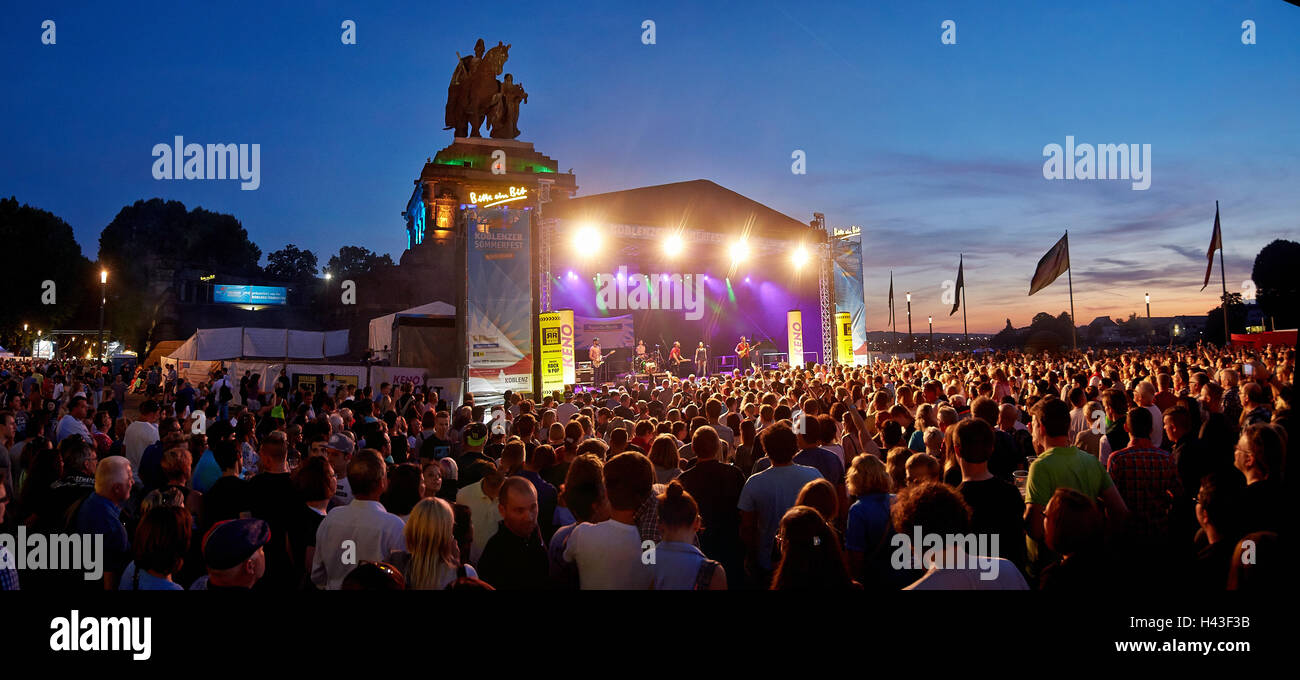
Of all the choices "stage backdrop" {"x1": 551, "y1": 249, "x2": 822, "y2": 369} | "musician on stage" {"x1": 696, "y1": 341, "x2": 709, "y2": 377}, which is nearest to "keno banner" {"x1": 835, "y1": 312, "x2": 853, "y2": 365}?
"stage backdrop" {"x1": 551, "y1": 249, "x2": 822, "y2": 369}

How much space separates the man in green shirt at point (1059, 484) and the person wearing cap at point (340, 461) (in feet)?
15.8

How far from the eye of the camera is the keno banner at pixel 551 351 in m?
18.0

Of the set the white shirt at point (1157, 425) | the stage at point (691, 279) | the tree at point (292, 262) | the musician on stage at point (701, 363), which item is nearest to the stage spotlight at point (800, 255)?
the stage at point (691, 279)

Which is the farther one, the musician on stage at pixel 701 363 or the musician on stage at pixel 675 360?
the musician on stage at pixel 701 363

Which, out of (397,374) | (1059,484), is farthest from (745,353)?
(1059,484)

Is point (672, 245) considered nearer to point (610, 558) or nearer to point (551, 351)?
point (551, 351)

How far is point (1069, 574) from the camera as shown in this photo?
2.48 metres

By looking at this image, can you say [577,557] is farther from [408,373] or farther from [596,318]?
[596,318]

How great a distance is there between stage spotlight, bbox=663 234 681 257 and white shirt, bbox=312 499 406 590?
21804 millimetres

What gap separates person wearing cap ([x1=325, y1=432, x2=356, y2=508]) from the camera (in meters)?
5.31

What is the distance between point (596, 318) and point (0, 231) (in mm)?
31317

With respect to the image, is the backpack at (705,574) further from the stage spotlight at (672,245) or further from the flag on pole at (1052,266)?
the flag on pole at (1052,266)
